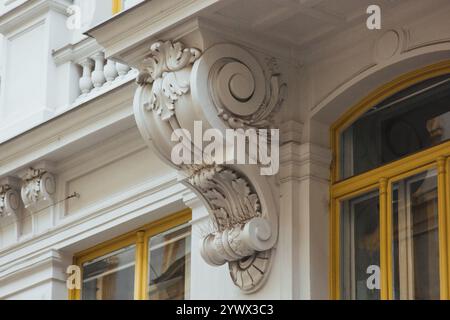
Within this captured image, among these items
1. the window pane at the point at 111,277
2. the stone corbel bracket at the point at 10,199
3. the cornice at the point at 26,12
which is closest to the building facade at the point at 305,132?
the window pane at the point at 111,277

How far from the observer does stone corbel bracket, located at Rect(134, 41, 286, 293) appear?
37.7ft

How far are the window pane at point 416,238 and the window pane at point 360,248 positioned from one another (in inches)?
7.1

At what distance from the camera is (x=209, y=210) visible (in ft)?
38.6

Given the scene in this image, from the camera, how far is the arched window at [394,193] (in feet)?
36.4

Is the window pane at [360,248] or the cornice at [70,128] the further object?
the cornice at [70,128]

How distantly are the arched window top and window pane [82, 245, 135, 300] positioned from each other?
84.3 inches

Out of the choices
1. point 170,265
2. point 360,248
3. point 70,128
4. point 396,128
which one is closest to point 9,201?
point 70,128

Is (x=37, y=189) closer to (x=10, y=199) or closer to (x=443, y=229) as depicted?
(x=10, y=199)

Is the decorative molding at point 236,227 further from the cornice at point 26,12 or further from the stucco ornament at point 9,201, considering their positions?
the cornice at point 26,12

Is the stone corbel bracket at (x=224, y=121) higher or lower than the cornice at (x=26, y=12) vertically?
lower

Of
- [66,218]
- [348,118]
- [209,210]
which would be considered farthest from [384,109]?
[66,218]

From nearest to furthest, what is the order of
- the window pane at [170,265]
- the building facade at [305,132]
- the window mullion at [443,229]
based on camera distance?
the window mullion at [443,229]
the building facade at [305,132]
the window pane at [170,265]

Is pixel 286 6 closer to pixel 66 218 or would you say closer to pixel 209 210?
pixel 209 210
